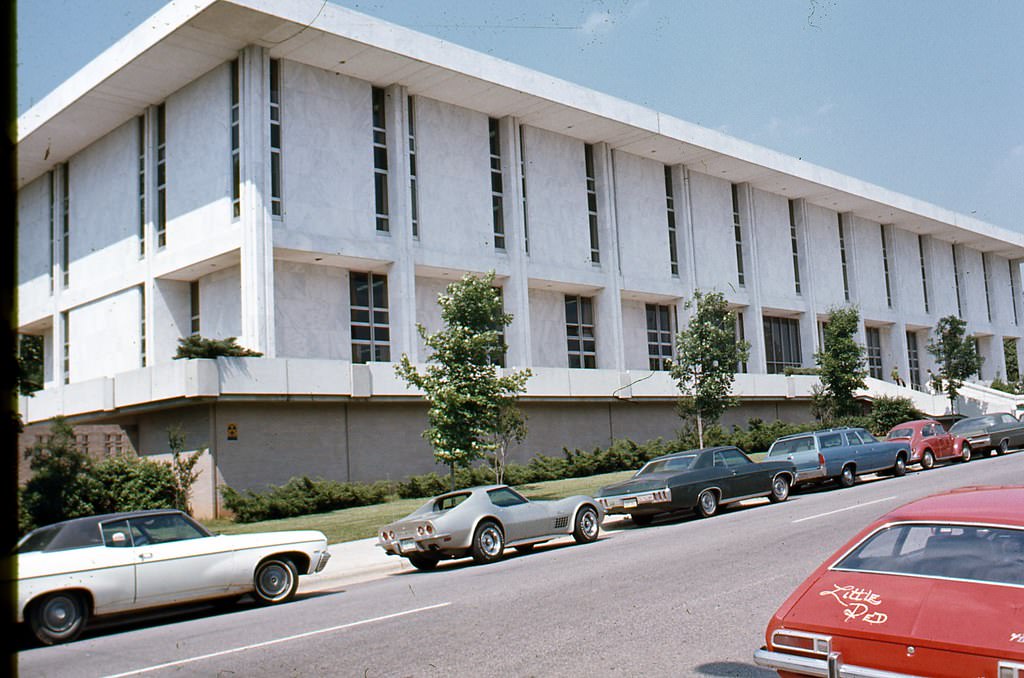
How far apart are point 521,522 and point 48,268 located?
37.2 metres

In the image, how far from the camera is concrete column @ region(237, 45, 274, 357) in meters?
32.1

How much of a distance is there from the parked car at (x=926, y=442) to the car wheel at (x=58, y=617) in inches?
900

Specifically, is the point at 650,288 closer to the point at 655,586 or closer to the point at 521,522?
the point at 521,522

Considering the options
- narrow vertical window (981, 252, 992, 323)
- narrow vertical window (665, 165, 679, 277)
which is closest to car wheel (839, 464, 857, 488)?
narrow vertical window (665, 165, 679, 277)

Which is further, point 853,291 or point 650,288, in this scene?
point 853,291

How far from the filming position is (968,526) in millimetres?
5363

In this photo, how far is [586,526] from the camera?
55.5 feet

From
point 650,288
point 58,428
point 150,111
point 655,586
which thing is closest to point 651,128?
point 650,288

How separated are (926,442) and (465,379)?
14.5 metres

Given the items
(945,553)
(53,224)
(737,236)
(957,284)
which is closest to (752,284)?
(737,236)

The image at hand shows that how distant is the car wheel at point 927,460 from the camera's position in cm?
2769

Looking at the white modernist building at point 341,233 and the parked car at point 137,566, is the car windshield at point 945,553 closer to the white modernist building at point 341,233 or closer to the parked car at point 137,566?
the parked car at point 137,566

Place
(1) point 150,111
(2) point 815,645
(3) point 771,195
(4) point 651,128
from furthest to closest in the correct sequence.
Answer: (3) point 771,195, (4) point 651,128, (1) point 150,111, (2) point 815,645

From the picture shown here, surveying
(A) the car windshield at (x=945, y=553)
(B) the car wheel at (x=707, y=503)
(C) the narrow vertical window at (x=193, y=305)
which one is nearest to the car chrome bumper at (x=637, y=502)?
(B) the car wheel at (x=707, y=503)
